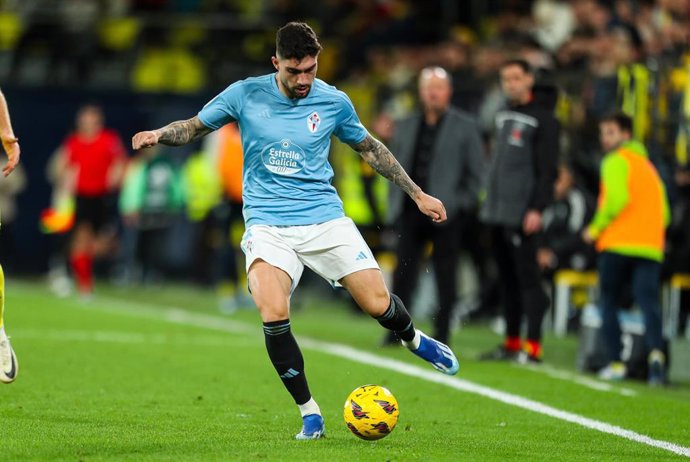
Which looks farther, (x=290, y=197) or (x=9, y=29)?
(x=9, y=29)

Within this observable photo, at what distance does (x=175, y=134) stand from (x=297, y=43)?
2.68 feet

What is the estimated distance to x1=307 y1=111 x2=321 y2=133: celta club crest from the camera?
26.8 feet

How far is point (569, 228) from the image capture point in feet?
56.0

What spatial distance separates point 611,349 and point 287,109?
5.16 meters

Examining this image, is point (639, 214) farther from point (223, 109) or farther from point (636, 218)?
point (223, 109)

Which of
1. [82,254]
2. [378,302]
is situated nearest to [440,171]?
[378,302]

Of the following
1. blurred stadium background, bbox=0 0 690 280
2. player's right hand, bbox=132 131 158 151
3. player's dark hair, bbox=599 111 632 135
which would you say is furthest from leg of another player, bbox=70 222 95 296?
player's right hand, bbox=132 131 158 151

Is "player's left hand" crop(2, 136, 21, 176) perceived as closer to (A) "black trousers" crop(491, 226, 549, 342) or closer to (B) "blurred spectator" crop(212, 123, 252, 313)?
(A) "black trousers" crop(491, 226, 549, 342)

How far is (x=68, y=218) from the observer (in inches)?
846

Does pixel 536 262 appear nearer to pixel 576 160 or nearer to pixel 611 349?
pixel 611 349

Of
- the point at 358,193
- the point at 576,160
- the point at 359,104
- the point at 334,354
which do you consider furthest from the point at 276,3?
the point at 334,354

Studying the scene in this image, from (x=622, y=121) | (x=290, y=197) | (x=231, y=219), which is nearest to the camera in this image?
(x=290, y=197)

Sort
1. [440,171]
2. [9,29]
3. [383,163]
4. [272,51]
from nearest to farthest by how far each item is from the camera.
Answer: [383,163] < [440,171] < [9,29] < [272,51]

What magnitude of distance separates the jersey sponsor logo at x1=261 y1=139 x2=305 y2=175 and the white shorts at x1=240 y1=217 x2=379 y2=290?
12.3 inches
